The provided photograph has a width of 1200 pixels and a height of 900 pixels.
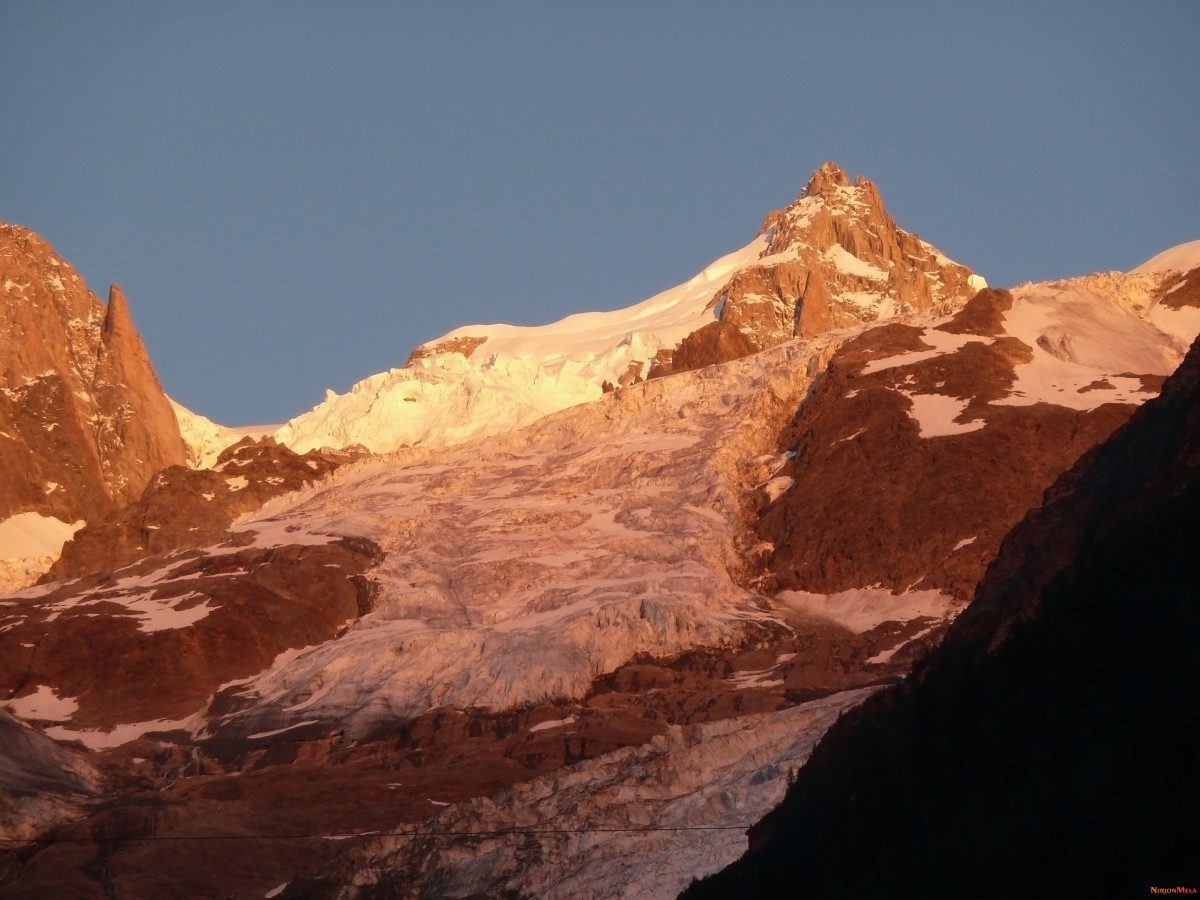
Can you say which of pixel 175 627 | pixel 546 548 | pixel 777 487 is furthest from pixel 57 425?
pixel 777 487

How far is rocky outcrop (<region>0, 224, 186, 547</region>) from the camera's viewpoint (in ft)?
585

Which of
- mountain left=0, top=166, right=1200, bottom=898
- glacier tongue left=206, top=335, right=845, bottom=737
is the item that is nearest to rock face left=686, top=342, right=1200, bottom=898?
mountain left=0, top=166, right=1200, bottom=898

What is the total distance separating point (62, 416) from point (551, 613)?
82.3 m

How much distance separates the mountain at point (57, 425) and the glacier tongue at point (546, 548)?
28.3m

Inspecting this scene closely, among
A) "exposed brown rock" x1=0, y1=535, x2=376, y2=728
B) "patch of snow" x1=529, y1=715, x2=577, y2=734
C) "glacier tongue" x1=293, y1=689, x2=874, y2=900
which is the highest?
"exposed brown rock" x1=0, y1=535, x2=376, y2=728

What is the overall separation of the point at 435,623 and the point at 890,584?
84.6 ft

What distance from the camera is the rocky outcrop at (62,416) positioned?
585 feet

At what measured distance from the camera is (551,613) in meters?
116

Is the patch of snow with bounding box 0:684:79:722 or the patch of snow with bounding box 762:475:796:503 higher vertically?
the patch of snow with bounding box 762:475:796:503

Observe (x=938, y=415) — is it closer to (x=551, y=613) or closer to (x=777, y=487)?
(x=777, y=487)

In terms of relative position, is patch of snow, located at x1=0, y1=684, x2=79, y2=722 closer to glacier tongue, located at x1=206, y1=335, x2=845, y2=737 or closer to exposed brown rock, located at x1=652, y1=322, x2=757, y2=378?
glacier tongue, located at x1=206, y1=335, x2=845, y2=737

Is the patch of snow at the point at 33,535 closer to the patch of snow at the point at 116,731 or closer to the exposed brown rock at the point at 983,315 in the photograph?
the patch of snow at the point at 116,731

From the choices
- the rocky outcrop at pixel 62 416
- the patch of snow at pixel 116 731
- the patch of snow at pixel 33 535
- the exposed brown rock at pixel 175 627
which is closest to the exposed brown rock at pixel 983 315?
the exposed brown rock at pixel 175 627

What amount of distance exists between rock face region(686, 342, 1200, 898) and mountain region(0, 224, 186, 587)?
124m
